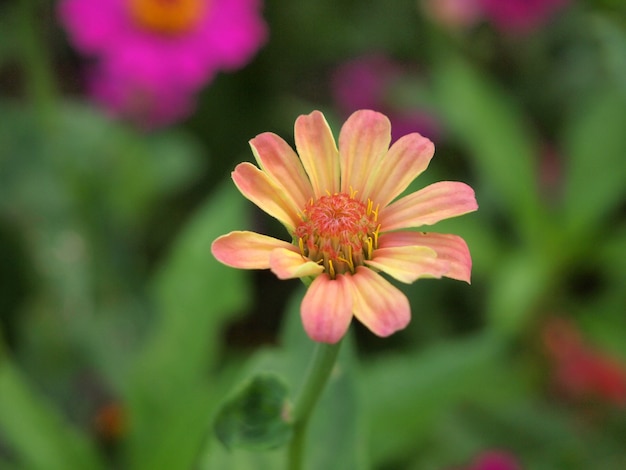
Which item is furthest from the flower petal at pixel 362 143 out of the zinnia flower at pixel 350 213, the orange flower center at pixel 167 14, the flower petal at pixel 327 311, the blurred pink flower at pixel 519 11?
the blurred pink flower at pixel 519 11

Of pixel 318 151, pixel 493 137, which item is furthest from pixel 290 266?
pixel 493 137

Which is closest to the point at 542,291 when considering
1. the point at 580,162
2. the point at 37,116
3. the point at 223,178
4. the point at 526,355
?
the point at 526,355

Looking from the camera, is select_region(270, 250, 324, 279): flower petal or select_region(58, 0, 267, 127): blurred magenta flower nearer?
select_region(270, 250, 324, 279): flower petal

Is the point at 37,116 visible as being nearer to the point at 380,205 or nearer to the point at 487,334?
the point at 487,334

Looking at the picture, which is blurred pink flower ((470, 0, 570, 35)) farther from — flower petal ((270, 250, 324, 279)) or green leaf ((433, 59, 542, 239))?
flower petal ((270, 250, 324, 279))

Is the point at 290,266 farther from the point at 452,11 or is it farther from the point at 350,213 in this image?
the point at 452,11

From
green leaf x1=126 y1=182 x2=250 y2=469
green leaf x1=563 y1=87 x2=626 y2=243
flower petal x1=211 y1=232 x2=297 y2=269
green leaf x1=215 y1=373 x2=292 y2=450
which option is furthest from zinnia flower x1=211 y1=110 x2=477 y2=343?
green leaf x1=563 y1=87 x2=626 y2=243
